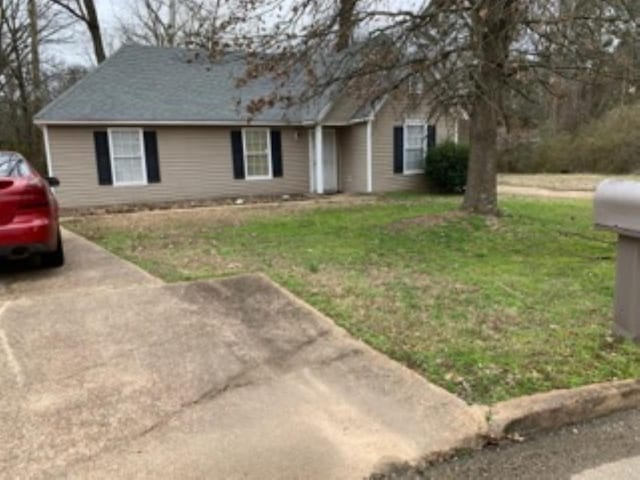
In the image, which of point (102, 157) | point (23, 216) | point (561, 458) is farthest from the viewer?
point (102, 157)

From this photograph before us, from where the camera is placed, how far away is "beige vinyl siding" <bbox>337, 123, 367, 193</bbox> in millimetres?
17484

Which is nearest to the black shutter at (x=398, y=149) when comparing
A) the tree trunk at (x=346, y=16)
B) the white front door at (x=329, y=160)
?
the white front door at (x=329, y=160)

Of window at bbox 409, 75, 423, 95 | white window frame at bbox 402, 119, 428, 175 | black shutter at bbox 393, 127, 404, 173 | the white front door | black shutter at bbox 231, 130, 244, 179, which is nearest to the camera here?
window at bbox 409, 75, 423, 95

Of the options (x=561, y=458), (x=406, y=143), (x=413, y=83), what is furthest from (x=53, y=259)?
(x=406, y=143)

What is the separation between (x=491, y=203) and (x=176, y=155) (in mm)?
9191

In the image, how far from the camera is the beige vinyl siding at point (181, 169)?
1470cm

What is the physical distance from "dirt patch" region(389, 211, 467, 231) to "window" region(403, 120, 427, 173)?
24.2ft

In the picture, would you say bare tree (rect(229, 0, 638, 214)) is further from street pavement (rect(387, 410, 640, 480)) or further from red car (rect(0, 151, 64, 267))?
street pavement (rect(387, 410, 640, 480))

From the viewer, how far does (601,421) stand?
10.7 feet

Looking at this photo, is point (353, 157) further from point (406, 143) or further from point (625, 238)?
point (625, 238)

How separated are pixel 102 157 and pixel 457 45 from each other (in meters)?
10.0

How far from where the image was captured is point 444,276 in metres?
6.35

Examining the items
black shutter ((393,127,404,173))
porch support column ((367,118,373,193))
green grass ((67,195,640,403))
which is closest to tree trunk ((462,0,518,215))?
green grass ((67,195,640,403))

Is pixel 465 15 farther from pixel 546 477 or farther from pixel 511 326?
pixel 546 477
